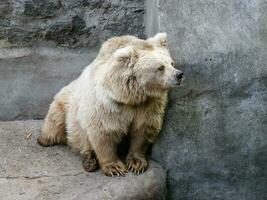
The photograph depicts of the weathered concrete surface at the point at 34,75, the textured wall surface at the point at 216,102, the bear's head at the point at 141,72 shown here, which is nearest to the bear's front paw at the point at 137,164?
the textured wall surface at the point at 216,102

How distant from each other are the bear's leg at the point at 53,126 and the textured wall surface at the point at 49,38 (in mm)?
488

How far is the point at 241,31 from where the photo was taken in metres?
5.02

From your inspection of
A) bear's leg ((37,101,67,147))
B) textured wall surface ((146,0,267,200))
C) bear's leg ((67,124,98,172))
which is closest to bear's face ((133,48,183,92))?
textured wall surface ((146,0,267,200))

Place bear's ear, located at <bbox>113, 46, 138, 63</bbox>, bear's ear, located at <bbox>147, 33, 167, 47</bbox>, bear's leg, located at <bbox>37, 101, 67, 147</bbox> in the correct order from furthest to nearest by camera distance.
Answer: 1. bear's leg, located at <bbox>37, 101, 67, 147</bbox>
2. bear's ear, located at <bbox>147, 33, 167, 47</bbox>
3. bear's ear, located at <bbox>113, 46, 138, 63</bbox>

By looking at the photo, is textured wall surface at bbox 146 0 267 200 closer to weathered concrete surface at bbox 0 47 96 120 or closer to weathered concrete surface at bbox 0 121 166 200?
weathered concrete surface at bbox 0 121 166 200

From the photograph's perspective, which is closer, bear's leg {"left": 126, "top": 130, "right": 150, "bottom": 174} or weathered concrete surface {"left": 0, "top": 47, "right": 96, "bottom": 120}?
bear's leg {"left": 126, "top": 130, "right": 150, "bottom": 174}

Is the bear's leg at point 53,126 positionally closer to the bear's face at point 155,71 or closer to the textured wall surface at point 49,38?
the textured wall surface at point 49,38

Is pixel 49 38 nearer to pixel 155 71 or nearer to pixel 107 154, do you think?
pixel 107 154

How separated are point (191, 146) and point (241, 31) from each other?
98 centimetres

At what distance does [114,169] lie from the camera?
5.08 m

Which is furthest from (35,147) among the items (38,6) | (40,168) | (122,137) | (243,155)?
(243,155)

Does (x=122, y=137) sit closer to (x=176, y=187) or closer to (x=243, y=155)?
(x=176, y=187)

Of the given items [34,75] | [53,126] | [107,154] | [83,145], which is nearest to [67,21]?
[34,75]

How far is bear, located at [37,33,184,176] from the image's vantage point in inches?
186
